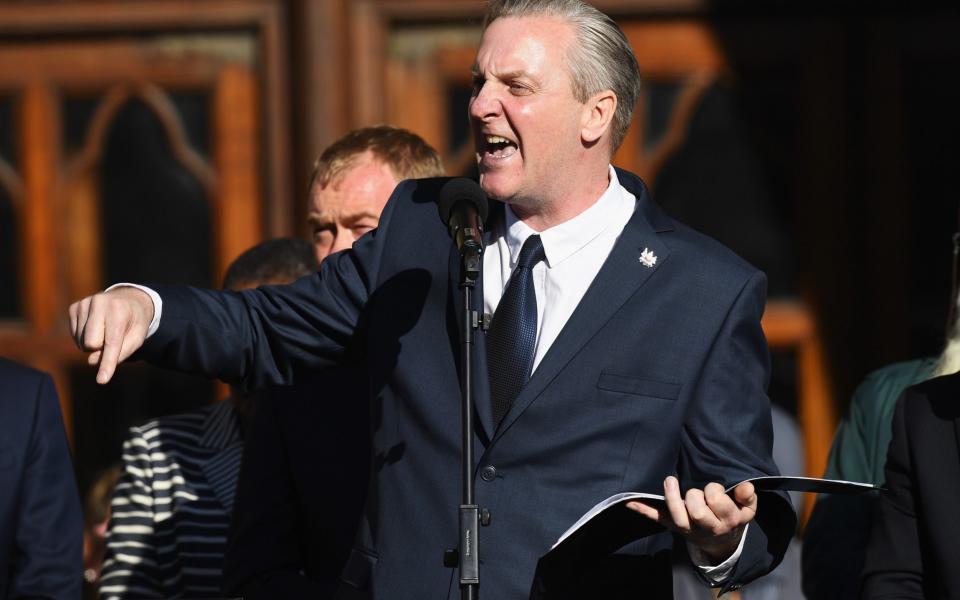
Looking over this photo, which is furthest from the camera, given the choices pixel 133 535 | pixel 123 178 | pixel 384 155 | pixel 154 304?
pixel 123 178

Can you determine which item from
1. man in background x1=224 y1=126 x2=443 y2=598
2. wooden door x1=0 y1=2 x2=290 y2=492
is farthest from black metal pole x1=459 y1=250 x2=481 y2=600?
wooden door x1=0 y1=2 x2=290 y2=492

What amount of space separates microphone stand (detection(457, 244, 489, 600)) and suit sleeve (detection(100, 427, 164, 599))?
1.37m

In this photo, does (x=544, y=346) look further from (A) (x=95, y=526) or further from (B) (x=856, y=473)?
(A) (x=95, y=526)

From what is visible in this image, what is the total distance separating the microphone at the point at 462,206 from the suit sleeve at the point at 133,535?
4.88ft

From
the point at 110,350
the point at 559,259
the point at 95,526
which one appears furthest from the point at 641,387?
the point at 95,526

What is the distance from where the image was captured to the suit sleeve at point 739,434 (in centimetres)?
255

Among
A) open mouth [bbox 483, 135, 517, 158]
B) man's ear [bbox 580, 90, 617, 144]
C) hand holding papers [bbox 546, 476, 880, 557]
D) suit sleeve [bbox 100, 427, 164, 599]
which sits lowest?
suit sleeve [bbox 100, 427, 164, 599]

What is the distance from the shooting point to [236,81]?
551 cm

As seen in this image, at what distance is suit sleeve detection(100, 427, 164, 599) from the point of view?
360cm

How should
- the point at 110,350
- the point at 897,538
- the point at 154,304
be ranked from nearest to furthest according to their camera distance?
the point at 110,350 → the point at 154,304 → the point at 897,538

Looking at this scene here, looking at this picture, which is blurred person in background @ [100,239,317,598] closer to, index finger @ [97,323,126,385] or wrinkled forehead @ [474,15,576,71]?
wrinkled forehead @ [474,15,576,71]

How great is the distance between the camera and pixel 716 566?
254 cm

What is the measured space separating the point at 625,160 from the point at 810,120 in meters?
0.62

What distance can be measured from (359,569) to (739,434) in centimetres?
65
